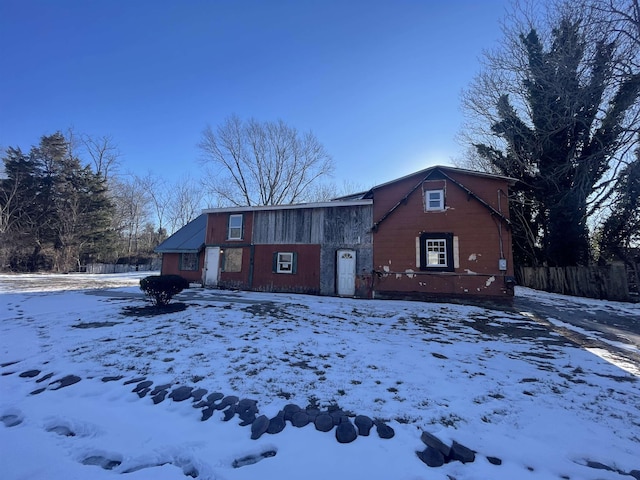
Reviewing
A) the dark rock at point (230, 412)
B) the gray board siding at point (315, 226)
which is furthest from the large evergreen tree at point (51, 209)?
the dark rock at point (230, 412)

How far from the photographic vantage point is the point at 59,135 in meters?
30.9

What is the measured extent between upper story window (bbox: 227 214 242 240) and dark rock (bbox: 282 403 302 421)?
14.0 meters

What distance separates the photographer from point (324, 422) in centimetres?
292

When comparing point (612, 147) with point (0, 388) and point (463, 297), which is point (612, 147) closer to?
point (463, 297)

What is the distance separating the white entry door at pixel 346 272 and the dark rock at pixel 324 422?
10.8 metres

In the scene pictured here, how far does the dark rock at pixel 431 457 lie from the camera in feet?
7.73

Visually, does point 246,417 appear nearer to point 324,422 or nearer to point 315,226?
point 324,422

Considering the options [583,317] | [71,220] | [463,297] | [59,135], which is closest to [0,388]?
[463,297]

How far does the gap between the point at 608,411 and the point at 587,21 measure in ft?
48.9

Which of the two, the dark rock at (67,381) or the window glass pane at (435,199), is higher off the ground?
the window glass pane at (435,199)

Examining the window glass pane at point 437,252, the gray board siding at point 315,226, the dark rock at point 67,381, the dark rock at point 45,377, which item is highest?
the gray board siding at point 315,226

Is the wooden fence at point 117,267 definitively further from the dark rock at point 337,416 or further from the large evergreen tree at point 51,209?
the dark rock at point 337,416

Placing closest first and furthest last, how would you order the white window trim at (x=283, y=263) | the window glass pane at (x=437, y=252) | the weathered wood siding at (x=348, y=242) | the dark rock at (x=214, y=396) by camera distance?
the dark rock at (x=214, y=396), the window glass pane at (x=437, y=252), the weathered wood siding at (x=348, y=242), the white window trim at (x=283, y=263)

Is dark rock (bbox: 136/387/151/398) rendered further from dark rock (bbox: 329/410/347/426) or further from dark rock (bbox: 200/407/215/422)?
dark rock (bbox: 329/410/347/426)
